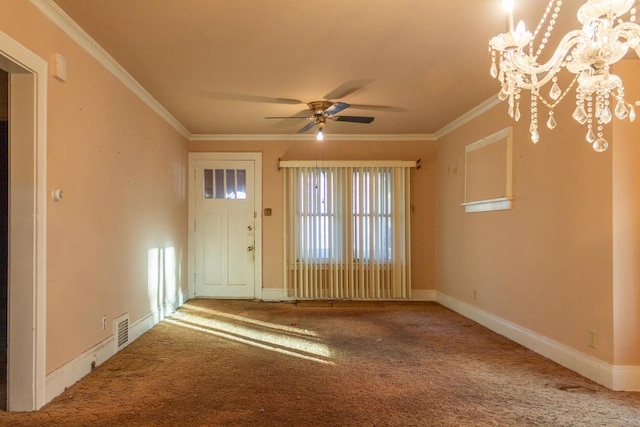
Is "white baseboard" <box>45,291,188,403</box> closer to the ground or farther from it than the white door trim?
closer to the ground

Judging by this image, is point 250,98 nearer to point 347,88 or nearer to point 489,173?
point 347,88

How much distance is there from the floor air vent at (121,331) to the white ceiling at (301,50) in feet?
7.17

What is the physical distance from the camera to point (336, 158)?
5906mm

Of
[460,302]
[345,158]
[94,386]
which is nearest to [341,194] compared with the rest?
[345,158]

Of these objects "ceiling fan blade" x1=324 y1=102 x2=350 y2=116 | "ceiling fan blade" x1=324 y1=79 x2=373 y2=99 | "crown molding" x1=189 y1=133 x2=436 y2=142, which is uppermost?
"ceiling fan blade" x1=324 y1=79 x2=373 y2=99

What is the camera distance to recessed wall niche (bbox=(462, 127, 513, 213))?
388 cm

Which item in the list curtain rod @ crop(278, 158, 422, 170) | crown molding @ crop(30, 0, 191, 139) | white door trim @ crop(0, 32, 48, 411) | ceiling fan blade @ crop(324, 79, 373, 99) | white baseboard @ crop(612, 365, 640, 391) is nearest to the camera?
white door trim @ crop(0, 32, 48, 411)

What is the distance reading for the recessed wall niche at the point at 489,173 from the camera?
388 centimetres

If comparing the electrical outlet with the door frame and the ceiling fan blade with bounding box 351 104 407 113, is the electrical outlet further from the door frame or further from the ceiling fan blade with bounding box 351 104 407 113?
→ the door frame

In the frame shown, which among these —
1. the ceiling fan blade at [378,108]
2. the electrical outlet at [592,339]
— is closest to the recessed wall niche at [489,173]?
the ceiling fan blade at [378,108]

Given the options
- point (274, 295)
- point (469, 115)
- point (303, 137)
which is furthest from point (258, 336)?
point (469, 115)

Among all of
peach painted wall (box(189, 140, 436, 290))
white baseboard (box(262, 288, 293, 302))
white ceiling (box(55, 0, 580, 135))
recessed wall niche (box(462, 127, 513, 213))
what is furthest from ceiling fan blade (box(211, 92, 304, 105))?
white baseboard (box(262, 288, 293, 302))

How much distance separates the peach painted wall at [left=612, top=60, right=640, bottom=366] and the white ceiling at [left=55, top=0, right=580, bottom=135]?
1013 millimetres

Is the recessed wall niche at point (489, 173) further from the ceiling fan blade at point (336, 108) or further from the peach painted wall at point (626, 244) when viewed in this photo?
the ceiling fan blade at point (336, 108)
